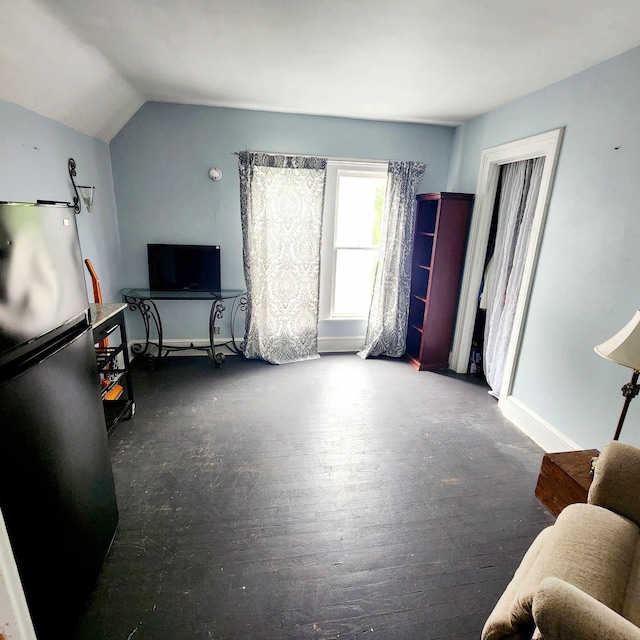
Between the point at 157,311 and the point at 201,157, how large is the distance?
5.29ft

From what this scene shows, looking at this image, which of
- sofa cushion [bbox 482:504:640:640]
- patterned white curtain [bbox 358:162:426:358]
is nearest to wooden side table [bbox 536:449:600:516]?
sofa cushion [bbox 482:504:640:640]

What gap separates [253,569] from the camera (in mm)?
1624

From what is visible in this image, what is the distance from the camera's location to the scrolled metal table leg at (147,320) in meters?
3.57

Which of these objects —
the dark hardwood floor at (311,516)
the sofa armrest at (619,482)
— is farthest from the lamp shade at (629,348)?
the dark hardwood floor at (311,516)

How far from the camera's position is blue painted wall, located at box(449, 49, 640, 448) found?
2023mm

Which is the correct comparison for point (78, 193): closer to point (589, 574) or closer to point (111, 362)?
point (111, 362)

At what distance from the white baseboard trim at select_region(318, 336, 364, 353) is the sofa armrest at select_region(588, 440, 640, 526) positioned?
9.80ft

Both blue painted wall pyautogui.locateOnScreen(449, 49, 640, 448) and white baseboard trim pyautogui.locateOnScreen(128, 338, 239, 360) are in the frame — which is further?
white baseboard trim pyautogui.locateOnScreen(128, 338, 239, 360)

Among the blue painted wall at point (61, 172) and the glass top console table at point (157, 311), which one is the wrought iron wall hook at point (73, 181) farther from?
the glass top console table at point (157, 311)

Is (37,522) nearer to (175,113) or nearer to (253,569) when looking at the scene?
(253,569)

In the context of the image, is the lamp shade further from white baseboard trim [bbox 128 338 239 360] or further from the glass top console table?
white baseboard trim [bbox 128 338 239 360]

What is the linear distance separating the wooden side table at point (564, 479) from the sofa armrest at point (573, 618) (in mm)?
1139

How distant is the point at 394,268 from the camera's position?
395 centimetres

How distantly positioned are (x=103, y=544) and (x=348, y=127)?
12.6 ft
